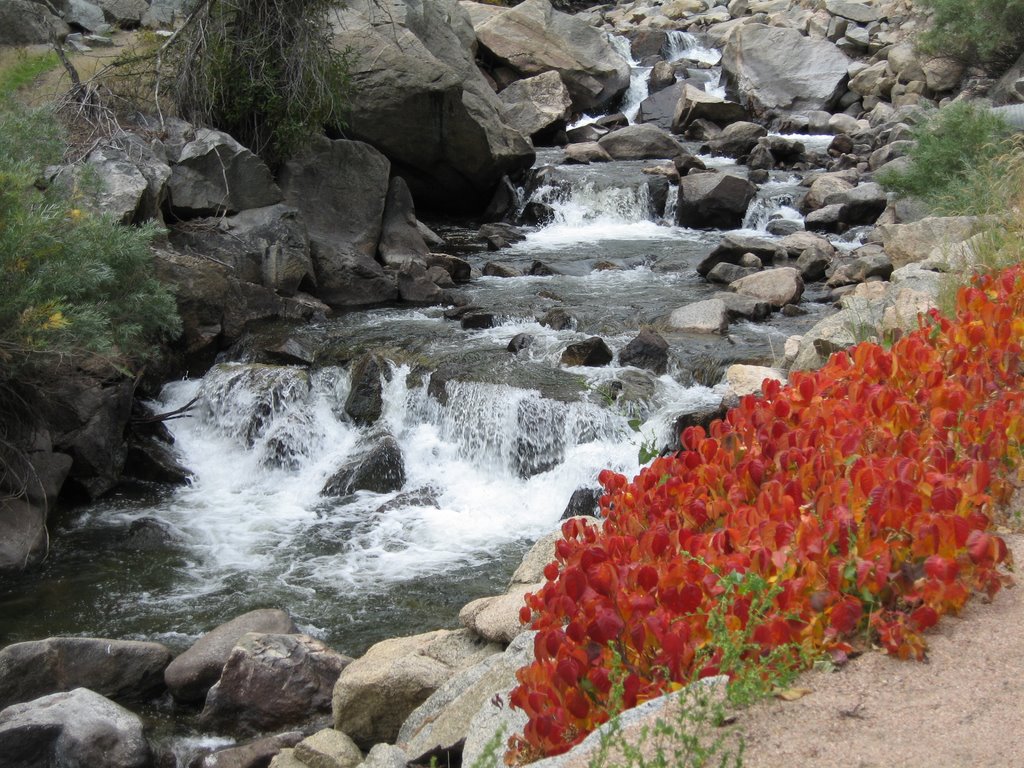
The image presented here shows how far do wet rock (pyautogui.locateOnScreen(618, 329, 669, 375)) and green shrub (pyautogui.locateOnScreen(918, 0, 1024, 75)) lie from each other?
39.1 ft

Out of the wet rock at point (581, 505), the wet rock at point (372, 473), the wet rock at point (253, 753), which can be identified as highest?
the wet rock at point (253, 753)

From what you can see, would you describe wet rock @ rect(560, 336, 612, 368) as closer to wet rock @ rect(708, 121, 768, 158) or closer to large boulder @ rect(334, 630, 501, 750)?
large boulder @ rect(334, 630, 501, 750)

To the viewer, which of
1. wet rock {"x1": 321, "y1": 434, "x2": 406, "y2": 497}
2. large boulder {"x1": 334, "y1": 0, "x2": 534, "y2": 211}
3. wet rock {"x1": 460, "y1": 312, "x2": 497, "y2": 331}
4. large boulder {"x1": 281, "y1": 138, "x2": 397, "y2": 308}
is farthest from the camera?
large boulder {"x1": 334, "y1": 0, "x2": 534, "y2": 211}

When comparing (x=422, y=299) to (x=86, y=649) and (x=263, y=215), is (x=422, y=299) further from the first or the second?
(x=86, y=649)

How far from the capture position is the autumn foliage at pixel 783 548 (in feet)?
8.31

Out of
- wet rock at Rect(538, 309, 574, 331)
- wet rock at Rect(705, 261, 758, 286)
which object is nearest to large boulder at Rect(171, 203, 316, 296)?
wet rock at Rect(538, 309, 574, 331)

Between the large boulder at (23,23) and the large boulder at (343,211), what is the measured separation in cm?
334

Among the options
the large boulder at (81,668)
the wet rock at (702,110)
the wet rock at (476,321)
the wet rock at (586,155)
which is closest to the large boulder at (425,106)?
the wet rock at (586,155)

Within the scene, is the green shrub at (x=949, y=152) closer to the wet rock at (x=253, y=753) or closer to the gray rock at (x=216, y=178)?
the gray rock at (x=216, y=178)

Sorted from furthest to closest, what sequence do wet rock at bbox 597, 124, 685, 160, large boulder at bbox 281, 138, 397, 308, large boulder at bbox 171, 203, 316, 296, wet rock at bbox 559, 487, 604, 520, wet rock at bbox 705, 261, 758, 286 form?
wet rock at bbox 597, 124, 685, 160, wet rock at bbox 705, 261, 758, 286, large boulder at bbox 281, 138, 397, 308, large boulder at bbox 171, 203, 316, 296, wet rock at bbox 559, 487, 604, 520

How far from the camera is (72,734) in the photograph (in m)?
4.52

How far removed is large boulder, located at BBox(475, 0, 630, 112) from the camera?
65.7 feet

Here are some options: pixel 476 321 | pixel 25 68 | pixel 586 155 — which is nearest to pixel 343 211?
pixel 476 321

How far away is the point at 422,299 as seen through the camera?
11.3 m
